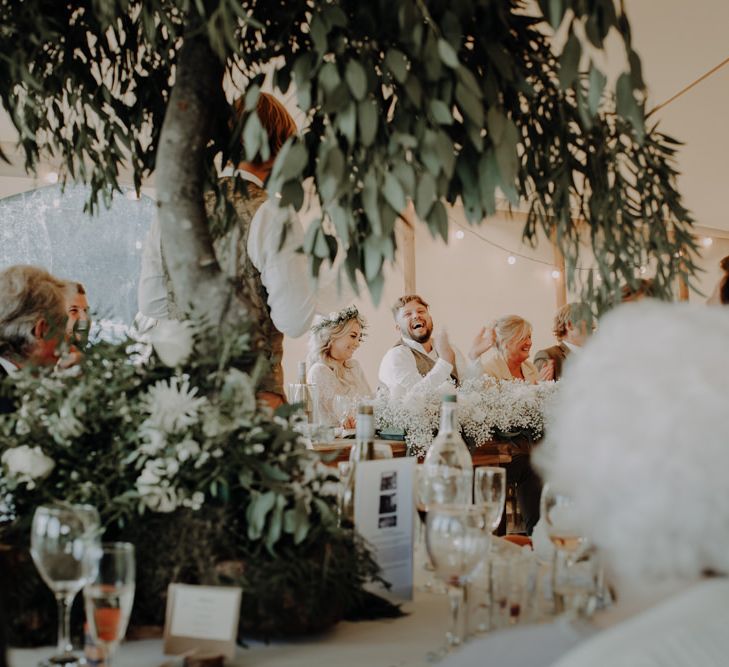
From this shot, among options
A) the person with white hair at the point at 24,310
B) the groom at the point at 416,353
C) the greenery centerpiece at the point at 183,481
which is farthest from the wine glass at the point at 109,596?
the groom at the point at 416,353

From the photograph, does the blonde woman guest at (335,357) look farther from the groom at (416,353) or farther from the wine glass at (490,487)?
the wine glass at (490,487)

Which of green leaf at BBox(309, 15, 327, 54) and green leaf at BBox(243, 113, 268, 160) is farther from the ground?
green leaf at BBox(309, 15, 327, 54)

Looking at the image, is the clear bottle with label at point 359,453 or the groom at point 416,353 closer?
the clear bottle with label at point 359,453

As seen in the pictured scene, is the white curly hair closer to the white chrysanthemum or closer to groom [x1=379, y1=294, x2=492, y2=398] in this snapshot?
the white chrysanthemum

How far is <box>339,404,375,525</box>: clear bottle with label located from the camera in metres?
1.43

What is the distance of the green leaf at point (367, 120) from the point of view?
3.35ft

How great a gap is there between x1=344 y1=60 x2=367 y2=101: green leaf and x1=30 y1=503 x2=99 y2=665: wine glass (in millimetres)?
607

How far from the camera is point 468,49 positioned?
124 cm

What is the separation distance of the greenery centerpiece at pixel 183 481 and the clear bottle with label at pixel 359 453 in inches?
6.2

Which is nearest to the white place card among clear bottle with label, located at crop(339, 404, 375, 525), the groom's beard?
clear bottle with label, located at crop(339, 404, 375, 525)

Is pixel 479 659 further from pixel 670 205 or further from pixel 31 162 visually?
pixel 31 162

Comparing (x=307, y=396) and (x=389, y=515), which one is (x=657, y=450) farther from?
(x=307, y=396)

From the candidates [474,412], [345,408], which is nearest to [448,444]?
[474,412]

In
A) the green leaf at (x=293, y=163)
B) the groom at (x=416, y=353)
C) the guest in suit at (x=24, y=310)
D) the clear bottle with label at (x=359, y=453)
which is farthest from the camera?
the groom at (x=416, y=353)
